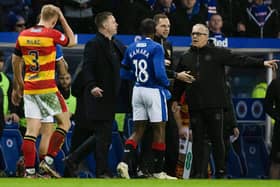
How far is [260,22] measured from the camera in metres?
21.4

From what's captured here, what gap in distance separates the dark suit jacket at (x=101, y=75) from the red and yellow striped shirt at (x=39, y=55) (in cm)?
132

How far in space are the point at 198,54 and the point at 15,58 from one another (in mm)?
2765

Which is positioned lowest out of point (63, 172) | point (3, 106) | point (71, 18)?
point (63, 172)

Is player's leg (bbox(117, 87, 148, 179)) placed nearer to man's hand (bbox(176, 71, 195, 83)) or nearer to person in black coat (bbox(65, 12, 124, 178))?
person in black coat (bbox(65, 12, 124, 178))

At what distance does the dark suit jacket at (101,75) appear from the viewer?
49.9 feet

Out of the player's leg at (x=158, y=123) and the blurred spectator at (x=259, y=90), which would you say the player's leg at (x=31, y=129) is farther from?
the blurred spectator at (x=259, y=90)

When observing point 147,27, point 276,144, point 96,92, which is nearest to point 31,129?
point 96,92

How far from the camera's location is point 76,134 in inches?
658

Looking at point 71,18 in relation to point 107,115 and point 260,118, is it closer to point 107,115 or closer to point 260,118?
point 260,118

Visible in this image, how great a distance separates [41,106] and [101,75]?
5.32ft

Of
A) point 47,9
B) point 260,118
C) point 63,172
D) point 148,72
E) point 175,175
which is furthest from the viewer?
point 260,118

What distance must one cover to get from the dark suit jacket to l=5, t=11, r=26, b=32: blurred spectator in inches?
166

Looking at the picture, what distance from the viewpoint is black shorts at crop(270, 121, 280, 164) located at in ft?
58.9

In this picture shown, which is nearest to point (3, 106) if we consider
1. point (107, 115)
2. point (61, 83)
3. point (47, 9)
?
point (61, 83)
